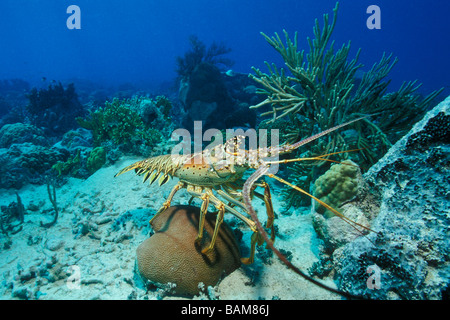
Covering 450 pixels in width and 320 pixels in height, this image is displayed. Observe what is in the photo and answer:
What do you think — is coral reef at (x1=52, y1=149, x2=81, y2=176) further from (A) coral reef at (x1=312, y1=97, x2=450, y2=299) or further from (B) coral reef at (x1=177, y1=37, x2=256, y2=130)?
(A) coral reef at (x1=312, y1=97, x2=450, y2=299)

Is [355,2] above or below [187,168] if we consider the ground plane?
above

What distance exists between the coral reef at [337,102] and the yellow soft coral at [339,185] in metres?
0.85

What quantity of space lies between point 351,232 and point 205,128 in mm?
6973

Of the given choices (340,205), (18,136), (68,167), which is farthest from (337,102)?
(18,136)

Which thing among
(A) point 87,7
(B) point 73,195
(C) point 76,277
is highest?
(A) point 87,7

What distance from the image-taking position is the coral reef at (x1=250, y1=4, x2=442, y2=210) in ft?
13.4

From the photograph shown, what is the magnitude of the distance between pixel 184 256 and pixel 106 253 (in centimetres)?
169

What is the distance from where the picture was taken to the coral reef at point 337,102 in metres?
4.08

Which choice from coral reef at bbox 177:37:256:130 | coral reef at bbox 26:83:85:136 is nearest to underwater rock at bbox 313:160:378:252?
coral reef at bbox 177:37:256:130

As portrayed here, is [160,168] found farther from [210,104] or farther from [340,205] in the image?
[210,104]

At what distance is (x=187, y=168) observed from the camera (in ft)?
11.0

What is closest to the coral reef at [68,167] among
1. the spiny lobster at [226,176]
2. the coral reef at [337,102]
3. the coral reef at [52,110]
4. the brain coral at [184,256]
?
the spiny lobster at [226,176]

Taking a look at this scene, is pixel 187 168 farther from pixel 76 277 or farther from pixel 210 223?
pixel 76 277

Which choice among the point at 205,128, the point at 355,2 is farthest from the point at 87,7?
the point at 205,128
